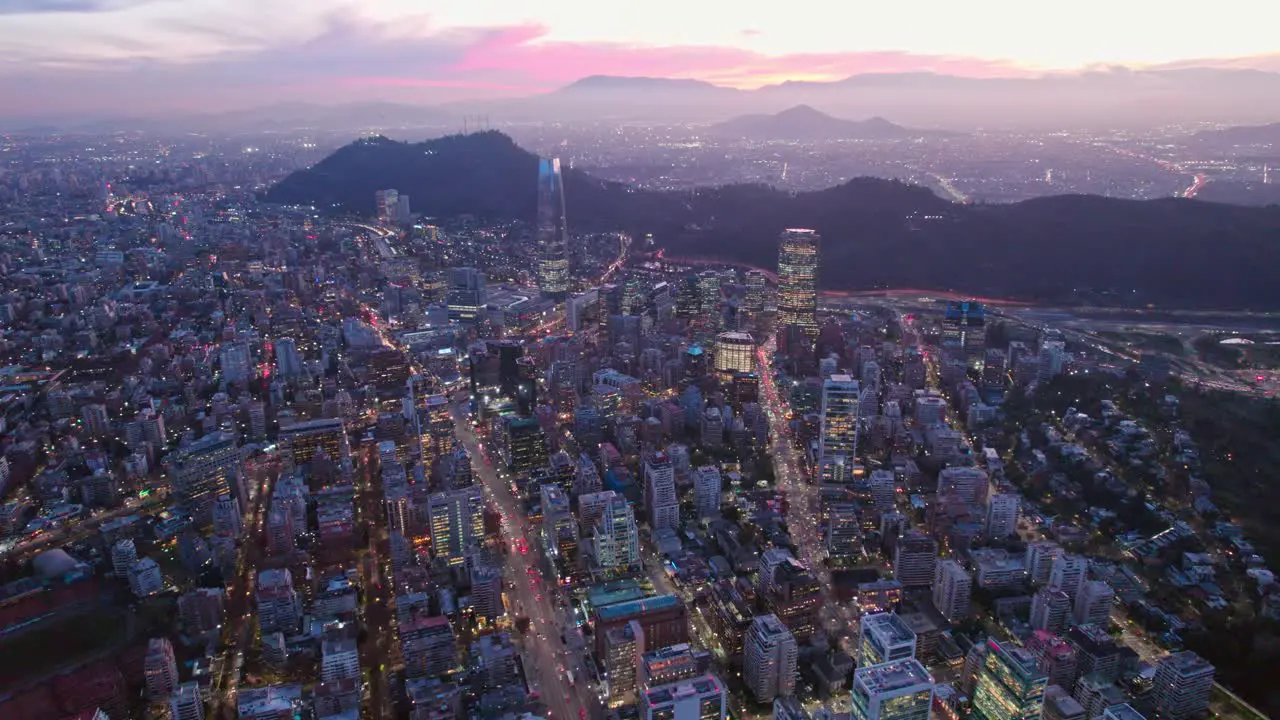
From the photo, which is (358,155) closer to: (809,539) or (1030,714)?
(809,539)

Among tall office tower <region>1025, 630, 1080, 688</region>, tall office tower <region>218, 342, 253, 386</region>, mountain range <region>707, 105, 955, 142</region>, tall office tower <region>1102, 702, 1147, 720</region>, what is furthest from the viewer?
mountain range <region>707, 105, 955, 142</region>

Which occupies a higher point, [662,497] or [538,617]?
[662,497]

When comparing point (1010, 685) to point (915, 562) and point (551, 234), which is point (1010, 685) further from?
point (551, 234)

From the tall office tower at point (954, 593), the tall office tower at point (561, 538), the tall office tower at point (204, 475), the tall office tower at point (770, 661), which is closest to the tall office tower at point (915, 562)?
the tall office tower at point (954, 593)

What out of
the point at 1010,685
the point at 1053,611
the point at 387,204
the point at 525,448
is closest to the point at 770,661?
the point at 1010,685

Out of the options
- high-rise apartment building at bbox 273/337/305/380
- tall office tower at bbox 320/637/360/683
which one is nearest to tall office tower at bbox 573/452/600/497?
tall office tower at bbox 320/637/360/683

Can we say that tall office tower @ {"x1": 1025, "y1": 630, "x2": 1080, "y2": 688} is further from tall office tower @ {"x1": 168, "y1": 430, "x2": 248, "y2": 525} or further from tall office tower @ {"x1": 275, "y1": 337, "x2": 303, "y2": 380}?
tall office tower @ {"x1": 275, "y1": 337, "x2": 303, "y2": 380}

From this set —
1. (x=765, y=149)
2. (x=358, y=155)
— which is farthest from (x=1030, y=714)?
(x=765, y=149)
